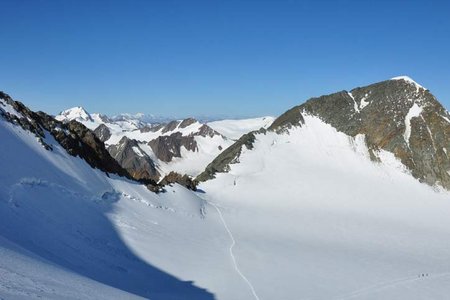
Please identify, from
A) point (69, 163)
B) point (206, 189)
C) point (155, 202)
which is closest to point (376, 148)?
point (206, 189)

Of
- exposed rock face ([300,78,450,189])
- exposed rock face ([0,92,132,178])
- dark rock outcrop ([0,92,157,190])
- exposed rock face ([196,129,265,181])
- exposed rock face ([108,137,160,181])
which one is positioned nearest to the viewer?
dark rock outcrop ([0,92,157,190])

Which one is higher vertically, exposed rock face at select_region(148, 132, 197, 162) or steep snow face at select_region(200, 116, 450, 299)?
exposed rock face at select_region(148, 132, 197, 162)

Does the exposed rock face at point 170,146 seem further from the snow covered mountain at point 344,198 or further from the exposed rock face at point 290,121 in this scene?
the exposed rock face at point 290,121

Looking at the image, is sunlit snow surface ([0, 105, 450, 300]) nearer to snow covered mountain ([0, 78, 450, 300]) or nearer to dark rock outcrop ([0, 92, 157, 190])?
snow covered mountain ([0, 78, 450, 300])

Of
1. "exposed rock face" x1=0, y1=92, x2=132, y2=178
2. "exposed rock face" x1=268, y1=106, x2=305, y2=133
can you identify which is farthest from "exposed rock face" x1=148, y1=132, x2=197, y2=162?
"exposed rock face" x1=0, y1=92, x2=132, y2=178

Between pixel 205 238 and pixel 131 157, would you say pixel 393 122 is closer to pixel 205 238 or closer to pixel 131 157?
pixel 205 238

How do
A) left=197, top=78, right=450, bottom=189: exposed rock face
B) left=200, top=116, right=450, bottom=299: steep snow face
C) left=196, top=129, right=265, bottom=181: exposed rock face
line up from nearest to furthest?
1. left=200, top=116, right=450, bottom=299: steep snow face
2. left=196, top=129, right=265, bottom=181: exposed rock face
3. left=197, top=78, right=450, bottom=189: exposed rock face
